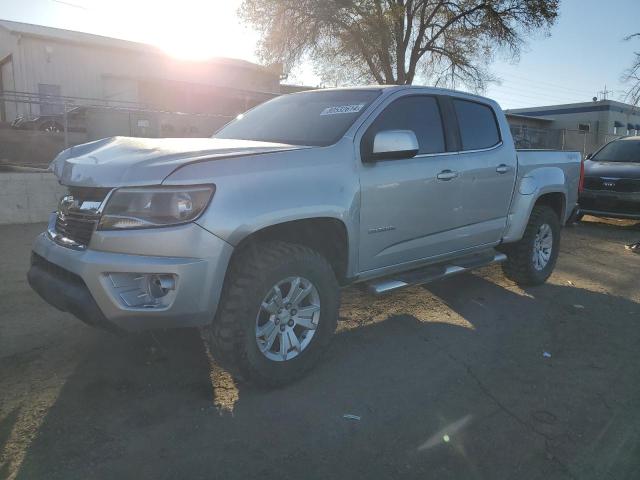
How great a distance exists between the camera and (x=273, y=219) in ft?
9.68

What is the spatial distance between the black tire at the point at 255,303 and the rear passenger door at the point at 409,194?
538mm

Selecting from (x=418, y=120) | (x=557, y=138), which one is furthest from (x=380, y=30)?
(x=418, y=120)

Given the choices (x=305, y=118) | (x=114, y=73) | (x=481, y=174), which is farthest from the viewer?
(x=114, y=73)

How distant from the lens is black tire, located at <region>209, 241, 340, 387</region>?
2.88 metres

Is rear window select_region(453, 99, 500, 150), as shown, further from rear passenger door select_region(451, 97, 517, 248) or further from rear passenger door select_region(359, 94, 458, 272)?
rear passenger door select_region(359, 94, 458, 272)

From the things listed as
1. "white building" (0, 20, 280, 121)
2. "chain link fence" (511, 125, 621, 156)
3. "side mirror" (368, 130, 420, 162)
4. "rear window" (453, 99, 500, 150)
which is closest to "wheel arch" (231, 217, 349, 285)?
"side mirror" (368, 130, 420, 162)

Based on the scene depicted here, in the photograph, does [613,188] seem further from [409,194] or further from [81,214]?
[81,214]

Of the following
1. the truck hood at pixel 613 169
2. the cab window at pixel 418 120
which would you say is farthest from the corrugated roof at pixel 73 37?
the cab window at pixel 418 120

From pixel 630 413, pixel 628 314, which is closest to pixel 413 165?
pixel 630 413

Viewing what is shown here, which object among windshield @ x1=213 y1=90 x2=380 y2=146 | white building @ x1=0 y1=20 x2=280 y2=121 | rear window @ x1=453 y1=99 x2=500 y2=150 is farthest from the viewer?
white building @ x1=0 y1=20 x2=280 y2=121

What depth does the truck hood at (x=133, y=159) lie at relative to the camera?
274 cm

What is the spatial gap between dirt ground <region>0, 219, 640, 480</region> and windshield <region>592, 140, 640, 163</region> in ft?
23.0

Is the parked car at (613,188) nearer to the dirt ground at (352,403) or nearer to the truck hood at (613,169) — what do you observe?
the truck hood at (613,169)

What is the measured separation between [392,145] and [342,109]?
24.3 inches
